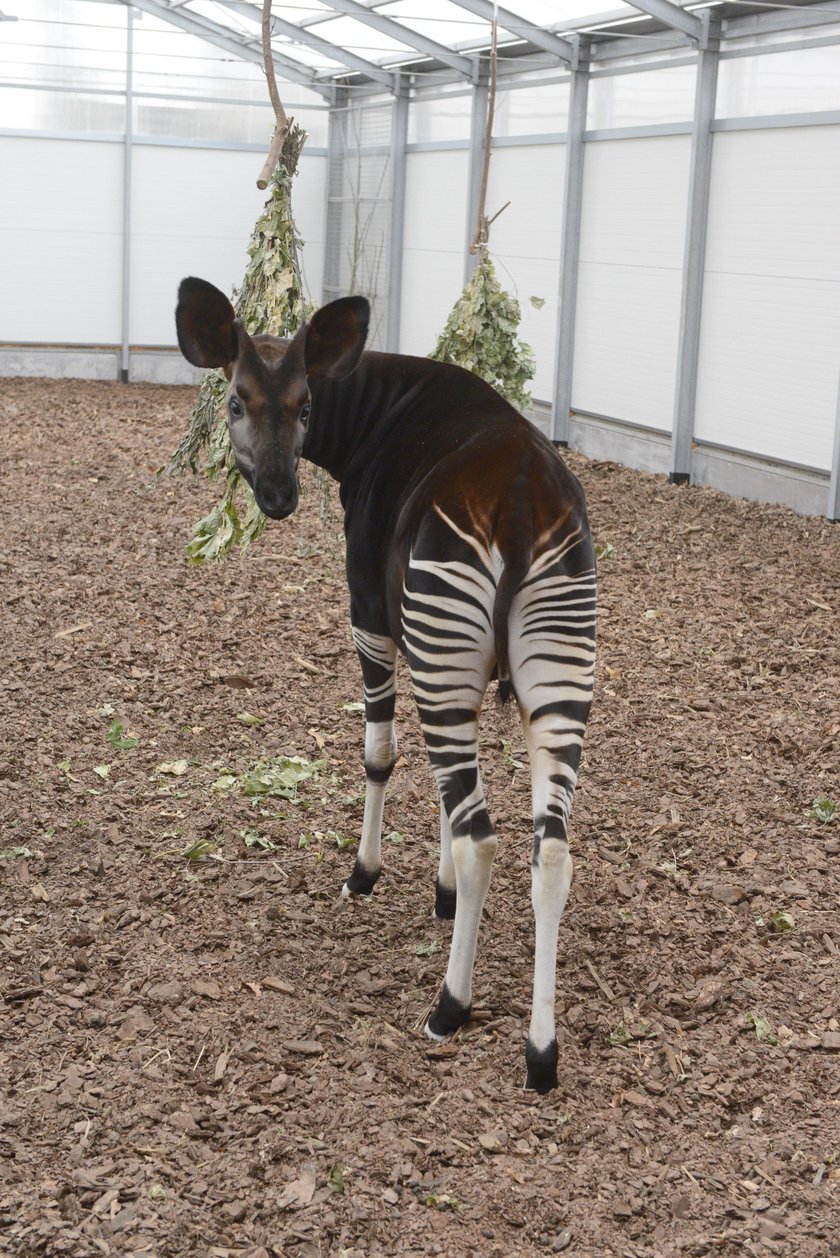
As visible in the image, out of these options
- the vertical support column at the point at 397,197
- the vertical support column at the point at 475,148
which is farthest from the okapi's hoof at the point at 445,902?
the vertical support column at the point at 397,197

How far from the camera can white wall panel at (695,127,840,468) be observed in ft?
26.4

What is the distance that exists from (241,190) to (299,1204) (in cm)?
1367

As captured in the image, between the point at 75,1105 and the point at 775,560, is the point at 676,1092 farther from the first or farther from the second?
the point at 775,560

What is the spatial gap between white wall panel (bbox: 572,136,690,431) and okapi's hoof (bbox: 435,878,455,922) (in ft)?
22.2

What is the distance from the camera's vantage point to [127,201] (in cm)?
1421

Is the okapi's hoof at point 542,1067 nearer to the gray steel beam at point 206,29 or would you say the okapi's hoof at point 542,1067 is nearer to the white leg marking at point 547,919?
the white leg marking at point 547,919

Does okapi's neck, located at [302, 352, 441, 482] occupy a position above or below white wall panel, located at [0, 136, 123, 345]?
below

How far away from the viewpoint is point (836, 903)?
351 centimetres

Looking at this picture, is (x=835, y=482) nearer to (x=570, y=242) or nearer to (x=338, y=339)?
(x=570, y=242)

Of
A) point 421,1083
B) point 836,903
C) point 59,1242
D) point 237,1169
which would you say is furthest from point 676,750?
point 59,1242

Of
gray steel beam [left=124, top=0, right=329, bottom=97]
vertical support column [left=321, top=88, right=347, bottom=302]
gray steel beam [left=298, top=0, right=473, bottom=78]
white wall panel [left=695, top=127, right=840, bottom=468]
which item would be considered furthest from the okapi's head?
vertical support column [left=321, top=88, right=347, bottom=302]

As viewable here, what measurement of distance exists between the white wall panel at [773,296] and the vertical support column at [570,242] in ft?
5.66

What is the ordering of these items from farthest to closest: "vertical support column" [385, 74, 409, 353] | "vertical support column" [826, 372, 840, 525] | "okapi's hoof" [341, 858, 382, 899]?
"vertical support column" [385, 74, 409, 353] < "vertical support column" [826, 372, 840, 525] < "okapi's hoof" [341, 858, 382, 899]

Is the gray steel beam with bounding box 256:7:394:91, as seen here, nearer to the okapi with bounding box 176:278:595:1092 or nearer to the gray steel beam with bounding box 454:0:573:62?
the gray steel beam with bounding box 454:0:573:62
